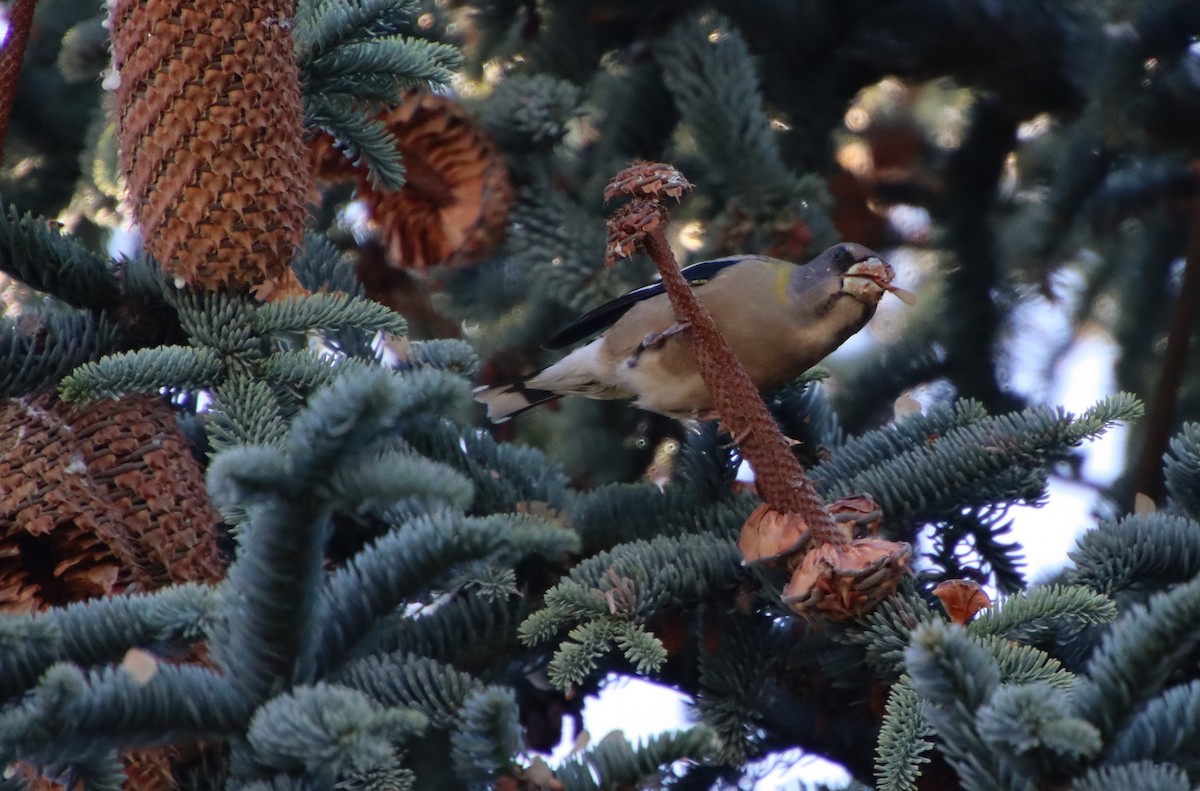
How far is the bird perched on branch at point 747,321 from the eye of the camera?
3.15 m

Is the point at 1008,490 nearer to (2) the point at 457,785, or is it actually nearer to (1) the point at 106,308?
(2) the point at 457,785

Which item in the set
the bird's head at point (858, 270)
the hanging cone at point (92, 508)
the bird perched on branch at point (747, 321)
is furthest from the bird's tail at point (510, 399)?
the hanging cone at point (92, 508)

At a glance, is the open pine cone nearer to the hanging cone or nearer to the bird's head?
the bird's head

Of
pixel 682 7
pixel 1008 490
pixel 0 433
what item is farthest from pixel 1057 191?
pixel 0 433

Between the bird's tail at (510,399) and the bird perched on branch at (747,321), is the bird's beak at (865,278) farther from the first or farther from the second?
the bird's tail at (510,399)

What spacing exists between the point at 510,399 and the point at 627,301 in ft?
2.15

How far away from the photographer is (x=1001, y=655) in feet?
5.32

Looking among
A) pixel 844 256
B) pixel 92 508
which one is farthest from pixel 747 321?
pixel 92 508

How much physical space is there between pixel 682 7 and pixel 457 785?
8.12ft

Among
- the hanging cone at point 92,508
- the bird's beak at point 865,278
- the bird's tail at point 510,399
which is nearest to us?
the hanging cone at point 92,508

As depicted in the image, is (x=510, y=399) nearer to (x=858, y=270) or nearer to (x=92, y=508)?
(x=858, y=270)

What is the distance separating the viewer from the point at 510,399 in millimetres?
3750

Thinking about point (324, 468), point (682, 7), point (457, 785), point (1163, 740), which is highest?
point (682, 7)

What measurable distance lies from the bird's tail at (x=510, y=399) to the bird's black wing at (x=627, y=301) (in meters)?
0.35
